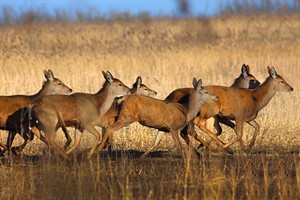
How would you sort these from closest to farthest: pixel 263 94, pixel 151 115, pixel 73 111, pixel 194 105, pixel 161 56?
pixel 151 115 < pixel 73 111 < pixel 194 105 < pixel 263 94 < pixel 161 56

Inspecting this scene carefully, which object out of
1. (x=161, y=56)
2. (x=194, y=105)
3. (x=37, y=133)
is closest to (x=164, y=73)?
(x=161, y=56)

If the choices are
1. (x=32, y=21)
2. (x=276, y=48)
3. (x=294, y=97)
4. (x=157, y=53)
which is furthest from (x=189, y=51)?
(x=32, y=21)

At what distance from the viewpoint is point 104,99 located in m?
13.6

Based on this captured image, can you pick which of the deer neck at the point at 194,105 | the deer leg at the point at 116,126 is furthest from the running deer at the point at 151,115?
the deer neck at the point at 194,105

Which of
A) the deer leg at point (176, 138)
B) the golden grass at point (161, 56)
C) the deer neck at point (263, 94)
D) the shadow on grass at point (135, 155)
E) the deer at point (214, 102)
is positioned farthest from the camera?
the golden grass at point (161, 56)

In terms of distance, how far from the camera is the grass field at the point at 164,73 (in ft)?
32.5

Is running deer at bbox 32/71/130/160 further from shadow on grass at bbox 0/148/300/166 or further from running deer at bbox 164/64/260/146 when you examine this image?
running deer at bbox 164/64/260/146

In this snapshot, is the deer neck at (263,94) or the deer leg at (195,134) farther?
the deer neck at (263,94)

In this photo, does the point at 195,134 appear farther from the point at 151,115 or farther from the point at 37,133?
the point at 37,133

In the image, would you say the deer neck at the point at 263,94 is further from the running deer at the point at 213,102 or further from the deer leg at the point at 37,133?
the deer leg at the point at 37,133

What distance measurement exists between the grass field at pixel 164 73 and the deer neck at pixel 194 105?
34.1 inches

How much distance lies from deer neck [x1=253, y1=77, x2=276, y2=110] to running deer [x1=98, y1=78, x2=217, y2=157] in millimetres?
1815

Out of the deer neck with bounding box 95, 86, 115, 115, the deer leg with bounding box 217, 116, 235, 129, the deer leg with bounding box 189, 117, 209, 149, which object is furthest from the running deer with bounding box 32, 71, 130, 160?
the deer leg with bounding box 217, 116, 235, 129

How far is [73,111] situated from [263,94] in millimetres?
3565
